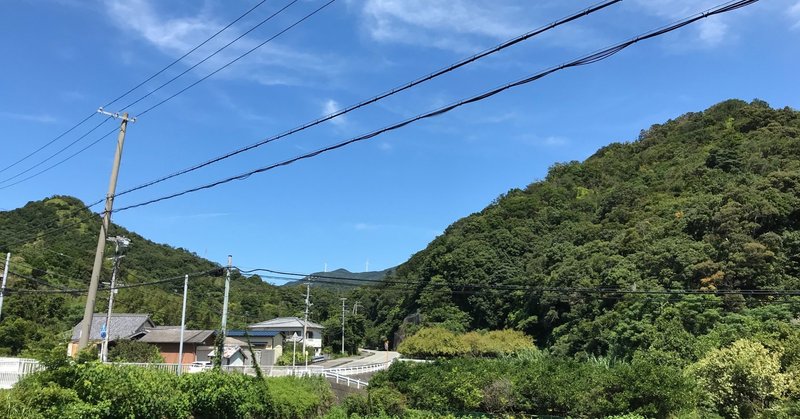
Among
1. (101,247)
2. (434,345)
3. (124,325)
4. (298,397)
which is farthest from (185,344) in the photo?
(101,247)

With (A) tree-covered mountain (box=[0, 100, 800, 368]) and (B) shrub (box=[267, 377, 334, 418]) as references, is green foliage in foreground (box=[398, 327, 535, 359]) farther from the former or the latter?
(B) shrub (box=[267, 377, 334, 418])

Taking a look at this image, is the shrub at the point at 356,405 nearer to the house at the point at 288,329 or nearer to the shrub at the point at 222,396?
the shrub at the point at 222,396

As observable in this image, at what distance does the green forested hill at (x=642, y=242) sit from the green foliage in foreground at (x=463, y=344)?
3292 mm

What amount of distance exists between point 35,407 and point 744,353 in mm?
19891

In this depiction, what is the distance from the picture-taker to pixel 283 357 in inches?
1930

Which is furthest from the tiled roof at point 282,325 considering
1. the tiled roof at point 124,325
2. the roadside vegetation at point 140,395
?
the roadside vegetation at point 140,395

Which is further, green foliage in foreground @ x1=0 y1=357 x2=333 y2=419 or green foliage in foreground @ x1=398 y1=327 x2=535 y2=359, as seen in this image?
green foliage in foreground @ x1=398 y1=327 x2=535 y2=359

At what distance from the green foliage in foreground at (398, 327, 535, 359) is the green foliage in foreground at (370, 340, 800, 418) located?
2447 cm

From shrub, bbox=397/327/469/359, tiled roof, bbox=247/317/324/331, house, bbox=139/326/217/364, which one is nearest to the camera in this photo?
house, bbox=139/326/217/364

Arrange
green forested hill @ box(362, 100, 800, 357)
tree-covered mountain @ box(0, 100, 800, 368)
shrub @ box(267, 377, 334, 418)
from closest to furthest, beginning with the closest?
shrub @ box(267, 377, 334, 418), tree-covered mountain @ box(0, 100, 800, 368), green forested hill @ box(362, 100, 800, 357)

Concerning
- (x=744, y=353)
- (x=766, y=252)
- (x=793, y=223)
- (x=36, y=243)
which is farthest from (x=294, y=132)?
(x=36, y=243)

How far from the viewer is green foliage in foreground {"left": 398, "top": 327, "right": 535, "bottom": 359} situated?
49.3 meters

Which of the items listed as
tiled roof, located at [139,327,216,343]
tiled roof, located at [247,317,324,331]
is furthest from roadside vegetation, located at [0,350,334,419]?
tiled roof, located at [247,317,324,331]

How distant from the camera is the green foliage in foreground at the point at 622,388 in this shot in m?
17.7
